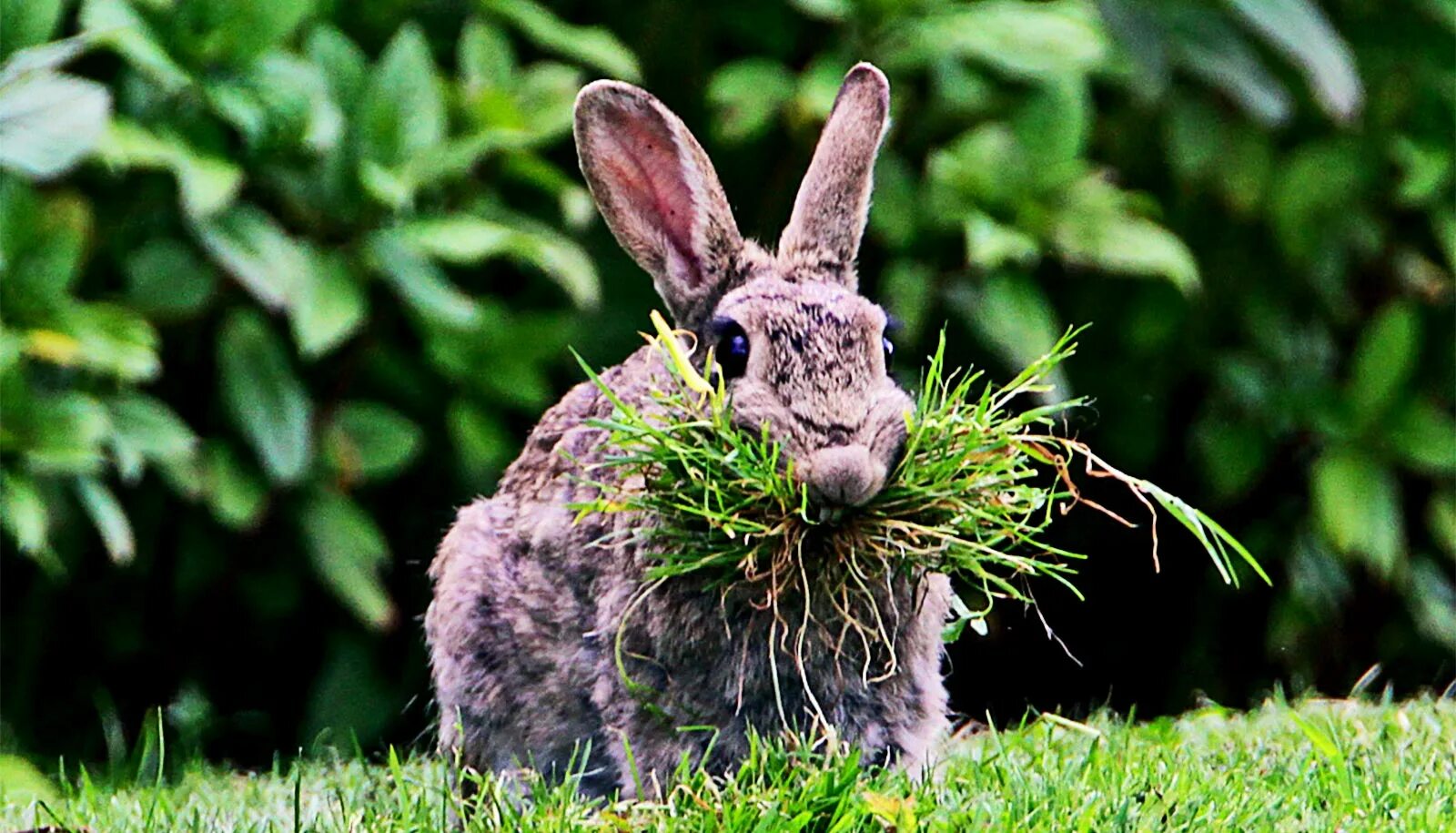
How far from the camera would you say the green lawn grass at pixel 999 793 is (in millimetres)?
2773

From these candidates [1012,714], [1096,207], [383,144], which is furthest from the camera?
[1096,207]

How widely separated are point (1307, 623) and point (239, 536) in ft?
10.3

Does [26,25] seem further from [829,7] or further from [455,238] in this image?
[829,7]

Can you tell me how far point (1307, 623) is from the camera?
5844 mm

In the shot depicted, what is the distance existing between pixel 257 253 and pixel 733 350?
220 cm

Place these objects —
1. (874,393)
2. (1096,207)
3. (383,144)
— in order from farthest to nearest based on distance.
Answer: (1096,207) < (383,144) < (874,393)

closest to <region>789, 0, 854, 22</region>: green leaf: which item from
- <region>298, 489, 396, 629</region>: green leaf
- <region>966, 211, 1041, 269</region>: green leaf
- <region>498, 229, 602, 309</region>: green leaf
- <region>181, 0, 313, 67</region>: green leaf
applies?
<region>966, 211, 1041, 269</region>: green leaf

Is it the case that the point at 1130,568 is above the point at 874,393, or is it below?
below

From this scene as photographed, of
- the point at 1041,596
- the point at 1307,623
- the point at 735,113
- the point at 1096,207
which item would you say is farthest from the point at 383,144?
the point at 1307,623

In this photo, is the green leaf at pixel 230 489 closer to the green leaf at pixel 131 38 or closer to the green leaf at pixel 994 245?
the green leaf at pixel 131 38

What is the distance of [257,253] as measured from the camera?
16.2ft

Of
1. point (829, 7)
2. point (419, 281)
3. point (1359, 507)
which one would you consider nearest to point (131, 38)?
point (419, 281)

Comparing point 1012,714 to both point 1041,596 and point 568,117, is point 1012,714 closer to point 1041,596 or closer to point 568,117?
point 1041,596

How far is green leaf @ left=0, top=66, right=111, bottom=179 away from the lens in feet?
14.6
